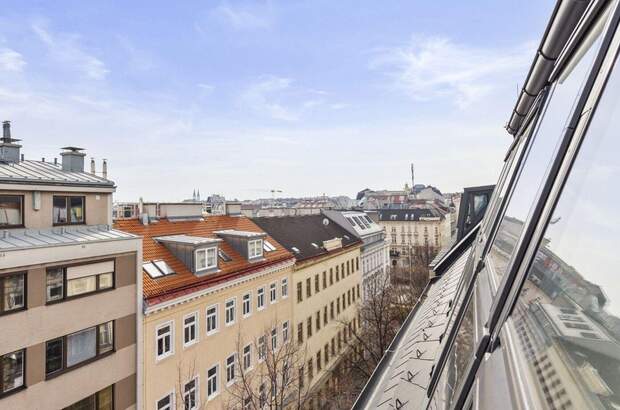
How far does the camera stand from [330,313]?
2597cm

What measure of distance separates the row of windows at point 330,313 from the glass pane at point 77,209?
13.6m

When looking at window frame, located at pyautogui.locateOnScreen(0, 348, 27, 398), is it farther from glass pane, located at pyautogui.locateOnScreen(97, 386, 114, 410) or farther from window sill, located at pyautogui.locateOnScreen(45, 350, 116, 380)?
glass pane, located at pyautogui.locateOnScreen(97, 386, 114, 410)

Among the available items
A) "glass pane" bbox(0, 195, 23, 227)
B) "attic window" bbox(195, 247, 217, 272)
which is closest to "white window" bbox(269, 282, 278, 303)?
"attic window" bbox(195, 247, 217, 272)

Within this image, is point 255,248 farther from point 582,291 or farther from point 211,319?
point 582,291

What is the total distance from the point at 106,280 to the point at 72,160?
16.3 ft

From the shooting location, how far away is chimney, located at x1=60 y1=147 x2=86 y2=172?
13398 mm

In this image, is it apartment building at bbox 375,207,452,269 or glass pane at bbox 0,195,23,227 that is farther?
apartment building at bbox 375,207,452,269

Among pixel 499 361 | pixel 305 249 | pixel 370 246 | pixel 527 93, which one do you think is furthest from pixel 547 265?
pixel 370 246

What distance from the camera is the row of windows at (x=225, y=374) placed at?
13.2 metres

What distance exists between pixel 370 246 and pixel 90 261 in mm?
26836

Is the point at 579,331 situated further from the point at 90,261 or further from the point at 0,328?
the point at 90,261

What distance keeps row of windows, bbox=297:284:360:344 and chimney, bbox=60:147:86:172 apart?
1427 cm

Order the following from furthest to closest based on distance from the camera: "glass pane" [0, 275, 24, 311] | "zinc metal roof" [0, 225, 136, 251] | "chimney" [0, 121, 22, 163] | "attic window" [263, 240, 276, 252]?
"attic window" [263, 240, 276, 252], "chimney" [0, 121, 22, 163], "zinc metal roof" [0, 225, 136, 251], "glass pane" [0, 275, 24, 311]

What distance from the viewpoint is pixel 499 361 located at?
1.36 metres
